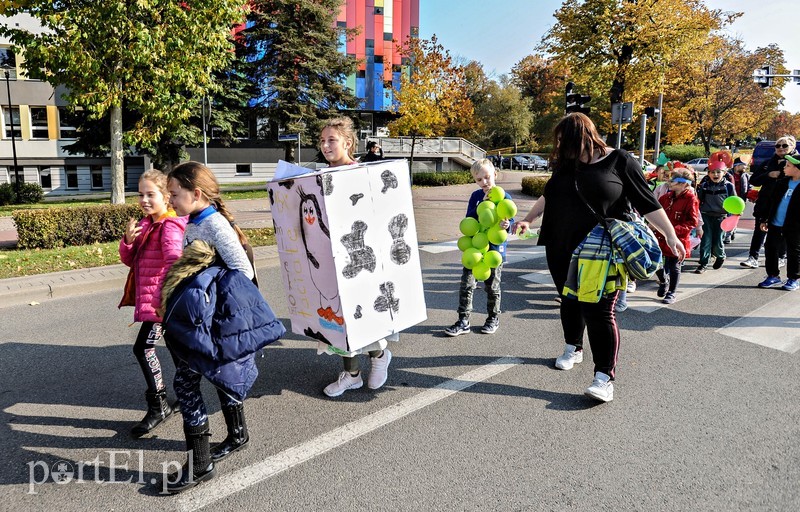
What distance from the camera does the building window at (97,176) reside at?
1153 inches

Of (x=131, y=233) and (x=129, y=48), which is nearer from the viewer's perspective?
(x=131, y=233)

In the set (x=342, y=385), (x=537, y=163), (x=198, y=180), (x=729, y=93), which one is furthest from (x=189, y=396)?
(x=729, y=93)

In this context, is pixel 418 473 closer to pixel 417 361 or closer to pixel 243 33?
pixel 417 361

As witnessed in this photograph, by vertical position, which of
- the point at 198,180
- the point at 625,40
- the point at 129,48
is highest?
the point at 625,40

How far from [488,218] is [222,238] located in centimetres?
248

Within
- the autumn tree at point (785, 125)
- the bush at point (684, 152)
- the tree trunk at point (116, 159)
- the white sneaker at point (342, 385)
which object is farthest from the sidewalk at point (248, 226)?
the autumn tree at point (785, 125)

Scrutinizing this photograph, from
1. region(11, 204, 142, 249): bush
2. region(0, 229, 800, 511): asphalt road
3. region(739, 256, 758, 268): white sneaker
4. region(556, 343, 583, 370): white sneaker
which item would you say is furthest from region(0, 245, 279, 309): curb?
region(739, 256, 758, 268): white sneaker

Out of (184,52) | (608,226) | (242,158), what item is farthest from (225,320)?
(242,158)

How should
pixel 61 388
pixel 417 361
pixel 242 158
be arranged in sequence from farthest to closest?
pixel 242 158, pixel 417 361, pixel 61 388

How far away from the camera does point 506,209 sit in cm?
454

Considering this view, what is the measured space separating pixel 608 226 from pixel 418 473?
2.04 metres

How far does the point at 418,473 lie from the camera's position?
290 centimetres

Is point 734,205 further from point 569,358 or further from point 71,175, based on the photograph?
point 71,175

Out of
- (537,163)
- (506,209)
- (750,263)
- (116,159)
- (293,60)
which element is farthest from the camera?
(537,163)
